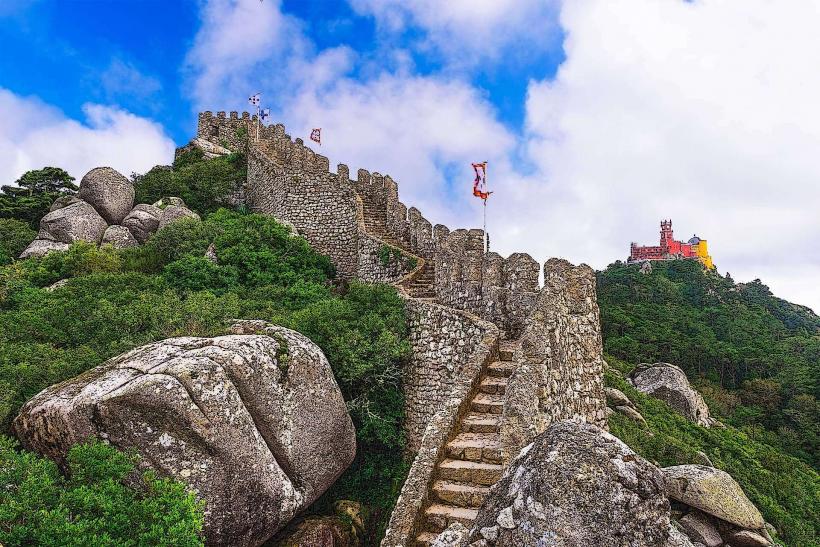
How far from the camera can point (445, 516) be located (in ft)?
21.8

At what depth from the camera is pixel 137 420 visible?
7.12 m

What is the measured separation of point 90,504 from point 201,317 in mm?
5846

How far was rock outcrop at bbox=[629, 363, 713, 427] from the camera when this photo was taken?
909 inches

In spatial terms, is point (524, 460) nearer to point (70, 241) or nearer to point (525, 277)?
point (525, 277)

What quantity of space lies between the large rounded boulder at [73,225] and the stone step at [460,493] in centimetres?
2014

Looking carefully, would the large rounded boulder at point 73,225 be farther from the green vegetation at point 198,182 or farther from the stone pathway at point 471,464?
the stone pathway at point 471,464

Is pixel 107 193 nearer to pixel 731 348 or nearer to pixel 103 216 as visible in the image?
pixel 103 216

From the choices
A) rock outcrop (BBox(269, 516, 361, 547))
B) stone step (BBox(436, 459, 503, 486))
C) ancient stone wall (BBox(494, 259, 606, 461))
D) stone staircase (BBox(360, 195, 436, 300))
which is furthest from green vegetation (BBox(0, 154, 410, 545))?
ancient stone wall (BBox(494, 259, 606, 461))

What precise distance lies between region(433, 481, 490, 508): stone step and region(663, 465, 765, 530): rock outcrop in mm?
4990

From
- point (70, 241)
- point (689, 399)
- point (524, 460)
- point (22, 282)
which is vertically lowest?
point (689, 399)

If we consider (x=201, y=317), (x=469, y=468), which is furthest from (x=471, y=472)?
(x=201, y=317)

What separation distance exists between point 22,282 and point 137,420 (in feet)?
41.3

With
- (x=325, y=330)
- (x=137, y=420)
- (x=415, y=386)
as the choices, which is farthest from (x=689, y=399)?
(x=137, y=420)

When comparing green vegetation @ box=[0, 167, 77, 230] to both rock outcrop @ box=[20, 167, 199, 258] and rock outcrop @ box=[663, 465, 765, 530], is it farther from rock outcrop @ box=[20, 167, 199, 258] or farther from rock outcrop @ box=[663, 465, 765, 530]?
rock outcrop @ box=[663, 465, 765, 530]
